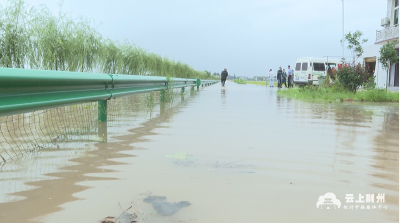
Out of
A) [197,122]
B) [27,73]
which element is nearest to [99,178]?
[27,73]

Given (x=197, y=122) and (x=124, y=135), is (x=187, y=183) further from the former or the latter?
(x=197, y=122)

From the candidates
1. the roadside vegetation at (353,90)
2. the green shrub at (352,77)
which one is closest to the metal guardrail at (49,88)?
the roadside vegetation at (353,90)

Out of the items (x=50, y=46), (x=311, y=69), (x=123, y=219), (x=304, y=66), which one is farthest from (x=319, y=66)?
(x=123, y=219)

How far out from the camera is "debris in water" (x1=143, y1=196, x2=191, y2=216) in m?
2.35

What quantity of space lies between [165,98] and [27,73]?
8.08 m

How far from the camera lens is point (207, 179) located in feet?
9.98

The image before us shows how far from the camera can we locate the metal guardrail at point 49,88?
2.91m

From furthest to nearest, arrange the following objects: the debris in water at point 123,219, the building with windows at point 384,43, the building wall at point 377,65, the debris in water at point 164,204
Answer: the building wall at point 377,65, the building with windows at point 384,43, the debris in water at point 164,204, the debris in water at point 123,219

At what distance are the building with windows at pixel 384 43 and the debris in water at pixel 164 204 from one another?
36.9 meters

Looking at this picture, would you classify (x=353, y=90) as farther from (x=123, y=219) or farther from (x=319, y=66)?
(x=319, y=66)

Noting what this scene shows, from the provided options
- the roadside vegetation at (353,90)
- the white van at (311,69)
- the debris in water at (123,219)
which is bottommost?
the debris in water at (123,219)
